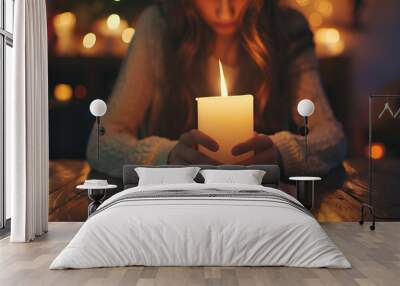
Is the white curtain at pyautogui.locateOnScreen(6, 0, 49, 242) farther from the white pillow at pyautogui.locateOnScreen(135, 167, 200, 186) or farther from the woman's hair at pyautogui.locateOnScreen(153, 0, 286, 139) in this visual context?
the woman's hair at pyautogui.locateOnScreen(153, 0, 286, 139)

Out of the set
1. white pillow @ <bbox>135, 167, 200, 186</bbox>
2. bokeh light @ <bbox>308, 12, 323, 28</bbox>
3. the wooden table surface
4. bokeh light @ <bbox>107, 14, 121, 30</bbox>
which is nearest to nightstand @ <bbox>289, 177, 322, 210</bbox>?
the wooden table surface

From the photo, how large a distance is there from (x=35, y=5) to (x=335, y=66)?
371 cm

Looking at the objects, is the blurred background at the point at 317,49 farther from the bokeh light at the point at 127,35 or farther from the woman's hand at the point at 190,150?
the woman's hand at the point at 190,150

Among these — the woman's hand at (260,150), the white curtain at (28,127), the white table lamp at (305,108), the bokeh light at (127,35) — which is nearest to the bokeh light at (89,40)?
the bokeh light at (127,35)

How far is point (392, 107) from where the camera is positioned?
23.7 ft

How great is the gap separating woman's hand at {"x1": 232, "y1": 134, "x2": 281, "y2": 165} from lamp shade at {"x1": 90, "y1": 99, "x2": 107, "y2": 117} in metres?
1.71

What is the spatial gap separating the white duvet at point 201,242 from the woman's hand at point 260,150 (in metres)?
2.63

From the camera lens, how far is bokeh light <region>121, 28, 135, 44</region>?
7.38m

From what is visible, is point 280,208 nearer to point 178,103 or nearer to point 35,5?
point 178,103

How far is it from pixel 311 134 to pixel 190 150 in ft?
5.12

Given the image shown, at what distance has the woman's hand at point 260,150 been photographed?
725 cm

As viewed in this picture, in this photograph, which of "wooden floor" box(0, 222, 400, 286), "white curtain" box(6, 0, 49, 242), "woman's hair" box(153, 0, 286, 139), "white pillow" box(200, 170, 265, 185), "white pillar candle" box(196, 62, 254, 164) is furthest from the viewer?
"woman's hair" box(153, 0, 286, 139)

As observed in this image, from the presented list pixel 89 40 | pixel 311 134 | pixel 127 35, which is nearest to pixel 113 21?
pixel 127 35

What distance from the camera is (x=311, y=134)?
7273mm
